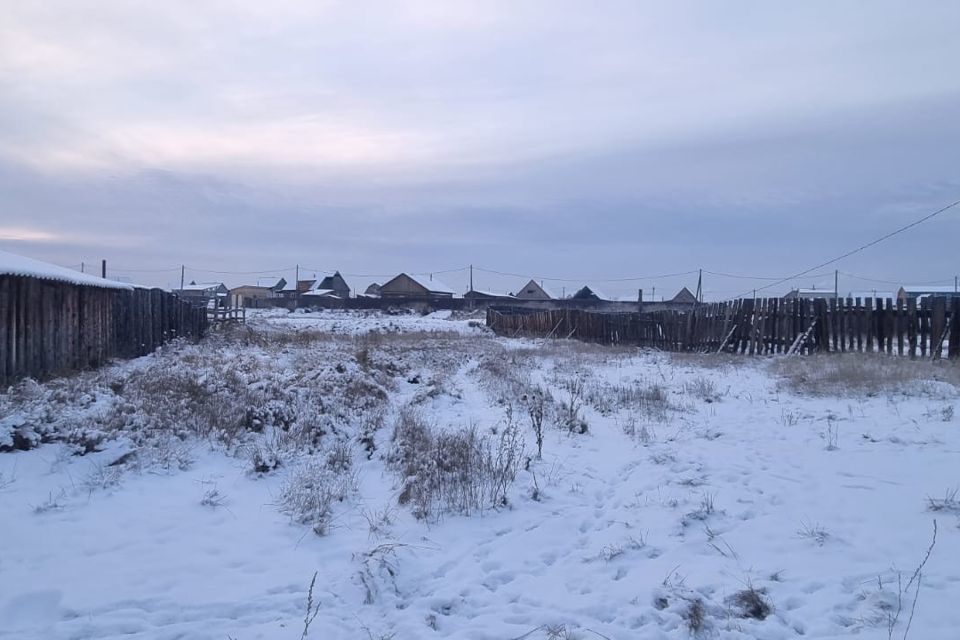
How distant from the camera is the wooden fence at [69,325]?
408 inches

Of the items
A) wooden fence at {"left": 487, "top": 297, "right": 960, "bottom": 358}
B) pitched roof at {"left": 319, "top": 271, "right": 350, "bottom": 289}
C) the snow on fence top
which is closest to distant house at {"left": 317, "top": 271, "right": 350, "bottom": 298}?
pitched roof at {"left": 319, "top": 271, "right": 350, "bottom": 289}

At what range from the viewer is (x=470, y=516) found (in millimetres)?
5422

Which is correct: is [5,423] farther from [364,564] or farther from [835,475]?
[835,475]

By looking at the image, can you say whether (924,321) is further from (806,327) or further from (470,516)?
(470,516)

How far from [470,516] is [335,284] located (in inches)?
3266

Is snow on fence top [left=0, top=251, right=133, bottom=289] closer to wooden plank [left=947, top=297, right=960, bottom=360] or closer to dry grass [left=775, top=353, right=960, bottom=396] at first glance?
dry grass [left=775, top=353, right=960, bottom=396]

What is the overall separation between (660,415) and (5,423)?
7.70 m

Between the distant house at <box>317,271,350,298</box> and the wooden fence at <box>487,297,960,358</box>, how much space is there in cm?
6423

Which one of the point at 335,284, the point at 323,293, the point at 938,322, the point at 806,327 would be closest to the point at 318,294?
the point at 323,293

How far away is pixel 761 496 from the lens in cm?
546

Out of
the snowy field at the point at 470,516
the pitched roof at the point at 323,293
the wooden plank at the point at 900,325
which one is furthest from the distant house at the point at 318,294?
the snowy field at the point at 470,516

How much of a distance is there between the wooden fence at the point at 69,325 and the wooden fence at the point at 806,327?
1596 cm

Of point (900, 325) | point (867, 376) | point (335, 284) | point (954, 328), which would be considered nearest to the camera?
point (867, 376)

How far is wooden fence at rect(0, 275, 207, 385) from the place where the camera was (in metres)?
10.4
